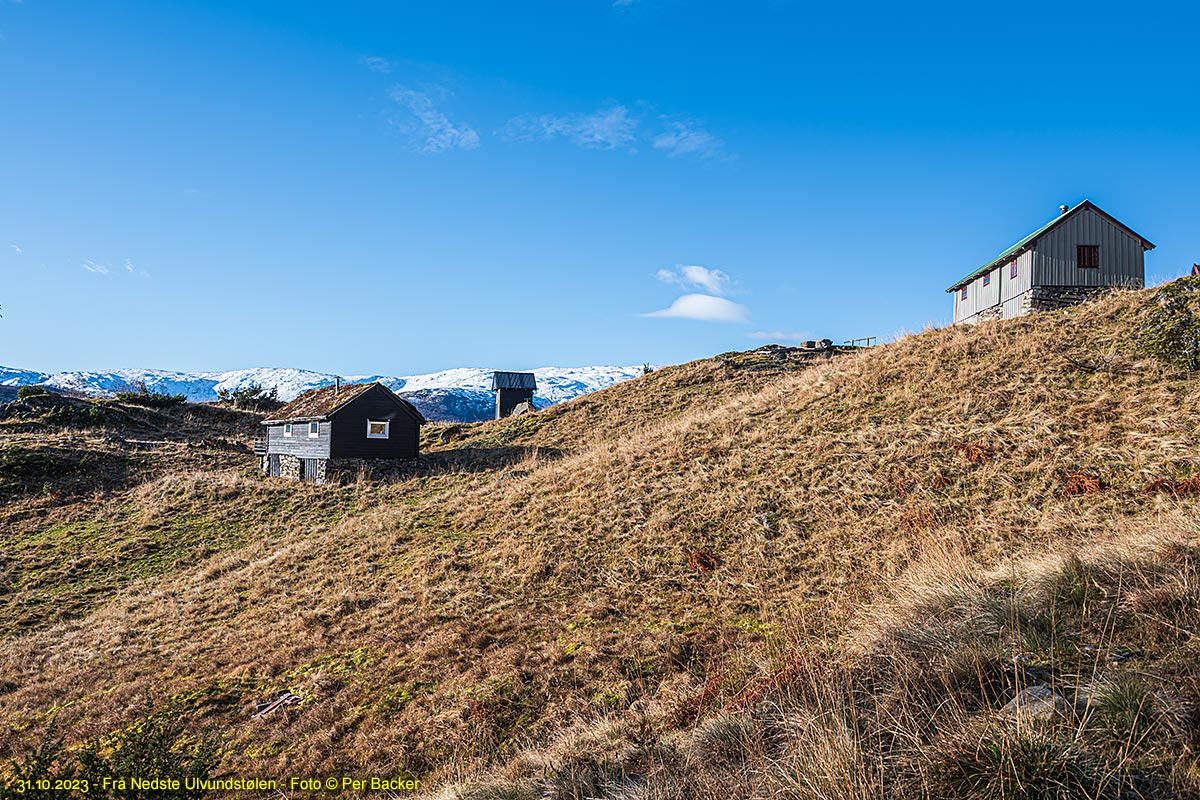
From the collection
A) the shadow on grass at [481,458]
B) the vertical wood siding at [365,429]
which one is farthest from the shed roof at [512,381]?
the vertical wood siding at [365,429]

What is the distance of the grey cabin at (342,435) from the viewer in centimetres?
3744

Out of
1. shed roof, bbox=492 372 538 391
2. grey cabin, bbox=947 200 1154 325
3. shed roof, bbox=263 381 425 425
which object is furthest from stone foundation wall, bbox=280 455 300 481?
grey cabin, bbox=947 200 1154 325

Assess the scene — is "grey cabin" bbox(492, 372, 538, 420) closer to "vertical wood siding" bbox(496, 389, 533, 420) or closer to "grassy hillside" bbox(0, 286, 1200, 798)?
"vertical wood siding" bbox(496, 389, 533, 420)

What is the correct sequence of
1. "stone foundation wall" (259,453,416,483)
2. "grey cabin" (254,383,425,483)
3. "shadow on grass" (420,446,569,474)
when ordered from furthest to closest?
"grey cabin" (254,383,425,483) → "stone foundation wall" (259,453,416,483) → "shadow on grass" (420,446,569,474)

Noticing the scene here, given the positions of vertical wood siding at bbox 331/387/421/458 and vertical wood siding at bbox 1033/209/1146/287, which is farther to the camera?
vertical wood siding at bbox 331/387/421/458

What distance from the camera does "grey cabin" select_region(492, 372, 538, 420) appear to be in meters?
72.2

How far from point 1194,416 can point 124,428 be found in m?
63.5

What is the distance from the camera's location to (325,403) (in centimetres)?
3975

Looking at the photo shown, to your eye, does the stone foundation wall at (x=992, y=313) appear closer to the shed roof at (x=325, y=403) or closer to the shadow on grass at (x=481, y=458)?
the shadow on grass at (x=481, y=458)

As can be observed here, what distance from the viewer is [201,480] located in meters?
32.7

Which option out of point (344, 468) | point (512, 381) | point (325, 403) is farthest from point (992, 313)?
point (512, 381)

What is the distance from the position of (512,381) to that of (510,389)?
1.14 meters

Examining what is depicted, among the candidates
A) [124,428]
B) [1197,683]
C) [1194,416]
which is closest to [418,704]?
[1197,683]

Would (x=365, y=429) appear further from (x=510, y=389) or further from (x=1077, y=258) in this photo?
(x=1077, y=258)
